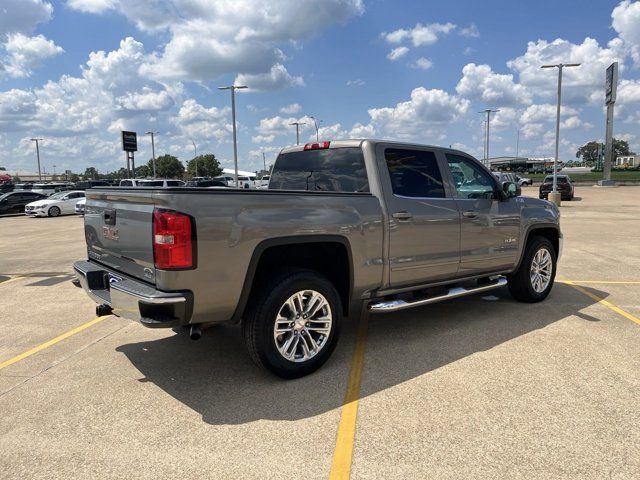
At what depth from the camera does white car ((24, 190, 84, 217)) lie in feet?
85.9

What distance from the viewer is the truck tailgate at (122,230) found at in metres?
3.54

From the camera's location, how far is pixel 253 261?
12.0 feet

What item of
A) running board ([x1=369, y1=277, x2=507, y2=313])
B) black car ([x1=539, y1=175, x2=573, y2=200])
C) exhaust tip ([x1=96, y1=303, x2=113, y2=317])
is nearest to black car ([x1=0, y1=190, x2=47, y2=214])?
exhaust tip ([x1=96, y1=303, x2=113, y2=317])

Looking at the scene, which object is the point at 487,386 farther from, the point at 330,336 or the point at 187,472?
the point at 187,472

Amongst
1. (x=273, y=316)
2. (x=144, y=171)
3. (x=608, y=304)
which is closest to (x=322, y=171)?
(x=273, y=316)

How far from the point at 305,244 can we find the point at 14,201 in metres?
30.3

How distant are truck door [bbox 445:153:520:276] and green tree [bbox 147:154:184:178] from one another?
120633 millimetres

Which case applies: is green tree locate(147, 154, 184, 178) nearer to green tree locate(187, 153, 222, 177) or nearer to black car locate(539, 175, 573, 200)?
green tree locate(187, 153, 222, 177)

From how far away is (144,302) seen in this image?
335 centimetres

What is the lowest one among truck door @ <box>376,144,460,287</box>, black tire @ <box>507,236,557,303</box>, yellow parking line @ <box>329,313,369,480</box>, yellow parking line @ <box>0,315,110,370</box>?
yellow parking line @ <box>329,313,369,480</box>

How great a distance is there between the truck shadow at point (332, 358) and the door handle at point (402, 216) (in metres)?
1.24

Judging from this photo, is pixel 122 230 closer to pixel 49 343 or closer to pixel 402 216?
pixel 49 343

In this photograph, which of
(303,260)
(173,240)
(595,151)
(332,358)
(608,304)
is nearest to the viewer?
(173,240)

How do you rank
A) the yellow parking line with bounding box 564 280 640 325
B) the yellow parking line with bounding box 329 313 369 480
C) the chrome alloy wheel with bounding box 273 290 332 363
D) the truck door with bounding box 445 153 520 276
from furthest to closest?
the yellow parking line with bounding box 564 280 640 325 < the truck door with bounding box 445 153 520 276 < the chrome alloy wheel with bounding box 273 290 332 363 < the yellow parking line with bounding box 329 313 369 480
